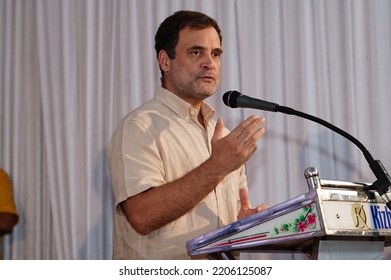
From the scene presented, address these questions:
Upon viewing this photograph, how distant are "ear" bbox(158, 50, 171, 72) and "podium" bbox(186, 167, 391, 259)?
924 mm

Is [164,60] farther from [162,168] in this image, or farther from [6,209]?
[6,209]

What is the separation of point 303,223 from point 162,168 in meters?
0.73

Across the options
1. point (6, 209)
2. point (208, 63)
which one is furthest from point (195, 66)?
point (6, 209)

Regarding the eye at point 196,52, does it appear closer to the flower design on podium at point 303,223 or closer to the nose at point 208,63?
the nose at point 208,63

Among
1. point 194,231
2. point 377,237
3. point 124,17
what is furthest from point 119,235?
point 124,17

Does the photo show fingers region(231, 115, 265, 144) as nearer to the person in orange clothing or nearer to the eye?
the eye

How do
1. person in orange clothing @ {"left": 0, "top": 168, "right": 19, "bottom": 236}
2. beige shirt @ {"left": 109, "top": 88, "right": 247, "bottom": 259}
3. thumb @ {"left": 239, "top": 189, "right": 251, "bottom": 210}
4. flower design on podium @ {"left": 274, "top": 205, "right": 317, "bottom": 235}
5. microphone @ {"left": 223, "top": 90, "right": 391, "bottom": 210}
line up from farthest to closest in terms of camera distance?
person in orange clothing @ {"left": 0, "top": 168, "right": 19, "bottom": 236} < thumb @ {"left": 239, "top": 189, "right": 251, "bottom": 210} < beige shirt @ {"left": 109, "top": 88, "right": 247, "bottom": 259} < microphone @ {"left": 223, "top": 90, "right": 391, "bottom": 210} < flower design on podium @ {"left": 274, "top": 205, "right": 317, "bottom": 235}

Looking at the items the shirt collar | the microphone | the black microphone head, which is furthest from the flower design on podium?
the shirt collar

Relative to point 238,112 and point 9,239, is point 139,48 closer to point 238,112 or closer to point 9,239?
point 238,112

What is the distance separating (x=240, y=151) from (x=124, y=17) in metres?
1.49

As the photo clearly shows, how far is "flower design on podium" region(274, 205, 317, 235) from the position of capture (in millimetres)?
1352

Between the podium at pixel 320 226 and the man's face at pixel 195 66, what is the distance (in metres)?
0.78

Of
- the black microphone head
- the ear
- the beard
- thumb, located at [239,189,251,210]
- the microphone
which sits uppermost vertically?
the ear
